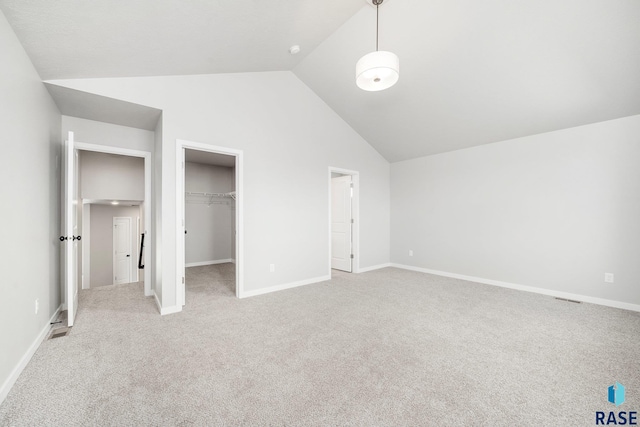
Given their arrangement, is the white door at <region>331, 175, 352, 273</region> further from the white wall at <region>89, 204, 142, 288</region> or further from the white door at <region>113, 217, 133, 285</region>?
the white door at <region>113, 217, 133, 285</region>

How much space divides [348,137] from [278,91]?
66.3 inches

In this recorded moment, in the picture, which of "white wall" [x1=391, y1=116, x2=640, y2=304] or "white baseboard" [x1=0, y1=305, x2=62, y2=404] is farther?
"white wall" [x1=391, y1=116, x2=640, y2=304]

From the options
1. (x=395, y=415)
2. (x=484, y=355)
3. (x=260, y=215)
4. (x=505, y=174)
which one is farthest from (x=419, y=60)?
(x=395, y=415)

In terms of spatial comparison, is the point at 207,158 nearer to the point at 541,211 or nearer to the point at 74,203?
the point at 74,203

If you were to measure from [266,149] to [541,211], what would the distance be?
4.34 metres

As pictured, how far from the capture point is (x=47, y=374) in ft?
6.32

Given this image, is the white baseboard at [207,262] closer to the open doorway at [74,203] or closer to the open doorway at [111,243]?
the open doorway at [111,243]

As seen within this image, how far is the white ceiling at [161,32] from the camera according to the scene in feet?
6.10

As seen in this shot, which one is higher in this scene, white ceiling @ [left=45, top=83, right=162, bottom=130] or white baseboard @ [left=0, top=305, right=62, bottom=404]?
white ceiling @ [left=45, top=83, right=162, bottom=130]

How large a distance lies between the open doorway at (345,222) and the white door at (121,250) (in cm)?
650

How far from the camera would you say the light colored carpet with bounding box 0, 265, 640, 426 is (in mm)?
1556

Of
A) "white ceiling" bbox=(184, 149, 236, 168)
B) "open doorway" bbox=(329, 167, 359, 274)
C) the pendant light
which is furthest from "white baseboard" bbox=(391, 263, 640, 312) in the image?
"white ceiling" bbox=(184, 149, 236, 168)

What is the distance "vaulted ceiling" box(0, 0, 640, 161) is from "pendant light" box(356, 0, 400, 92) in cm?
99

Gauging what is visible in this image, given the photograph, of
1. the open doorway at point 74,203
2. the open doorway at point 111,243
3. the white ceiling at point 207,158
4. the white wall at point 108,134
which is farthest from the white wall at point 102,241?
the white wall at point 108,134
